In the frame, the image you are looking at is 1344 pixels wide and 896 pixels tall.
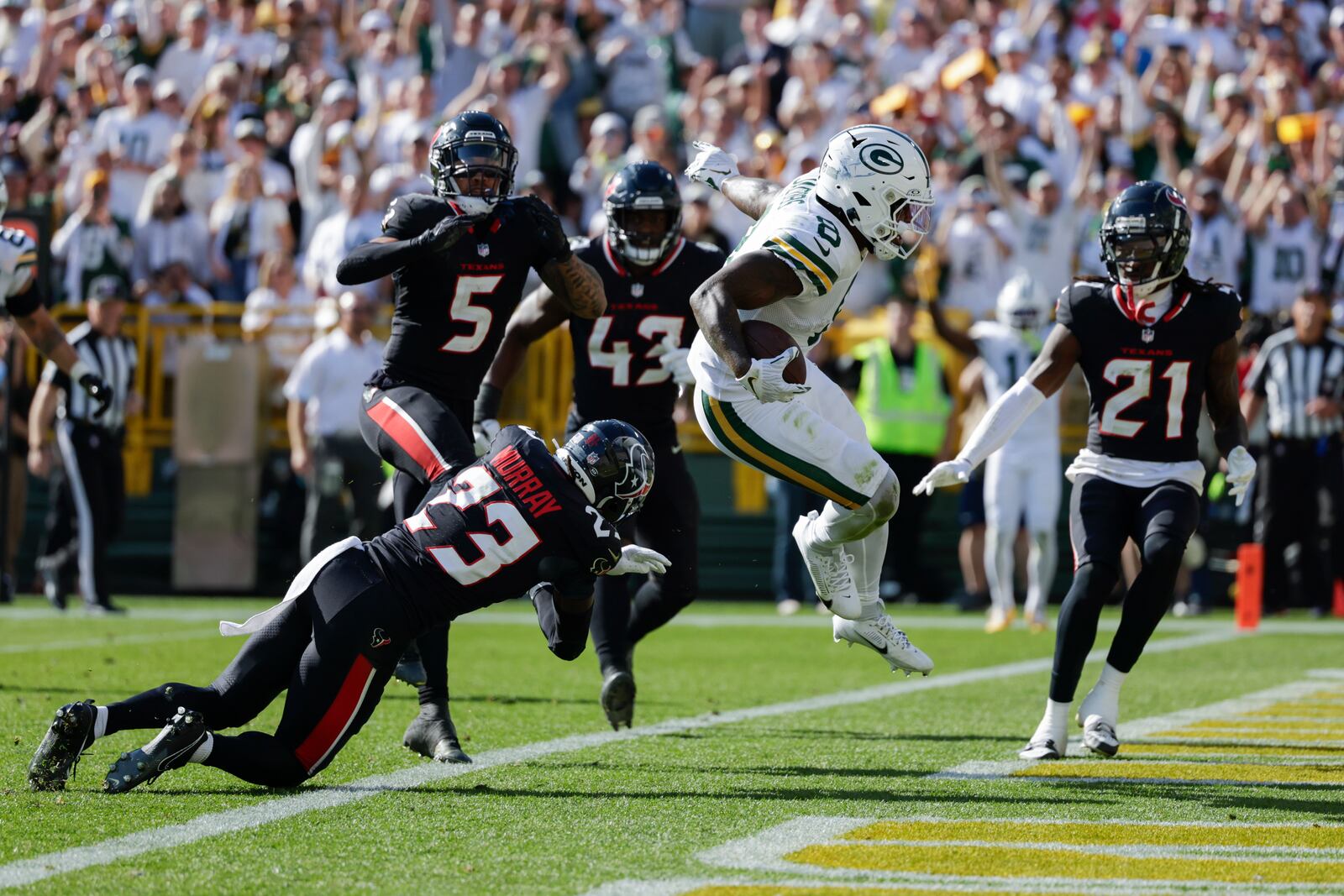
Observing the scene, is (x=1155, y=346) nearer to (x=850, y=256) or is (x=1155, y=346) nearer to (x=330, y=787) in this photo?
(x=850, y=256)

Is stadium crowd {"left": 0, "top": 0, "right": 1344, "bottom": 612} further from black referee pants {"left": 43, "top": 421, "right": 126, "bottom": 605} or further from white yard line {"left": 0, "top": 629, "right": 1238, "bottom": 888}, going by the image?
white yard line {"left": 0, "top": 629, "right": 1238, "bottom": 888}

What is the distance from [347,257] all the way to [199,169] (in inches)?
341

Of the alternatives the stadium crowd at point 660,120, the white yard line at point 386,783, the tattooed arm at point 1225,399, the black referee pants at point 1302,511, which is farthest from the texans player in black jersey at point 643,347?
the black referee pants at point 1302,511

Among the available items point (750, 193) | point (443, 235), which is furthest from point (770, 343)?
point (443, 235)

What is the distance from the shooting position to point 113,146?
14125 millimetres

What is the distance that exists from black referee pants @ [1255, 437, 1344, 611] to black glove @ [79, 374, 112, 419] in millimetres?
8097

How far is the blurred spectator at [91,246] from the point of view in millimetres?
13172

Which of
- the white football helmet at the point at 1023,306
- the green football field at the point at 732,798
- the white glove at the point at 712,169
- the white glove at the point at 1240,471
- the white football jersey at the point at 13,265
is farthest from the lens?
the white football helmet at the point at 1023,306

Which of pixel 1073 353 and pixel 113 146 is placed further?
pixel 113 146

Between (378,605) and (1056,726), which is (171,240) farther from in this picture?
(378,605)

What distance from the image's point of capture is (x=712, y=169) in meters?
6.46

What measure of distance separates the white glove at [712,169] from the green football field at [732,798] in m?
1.83

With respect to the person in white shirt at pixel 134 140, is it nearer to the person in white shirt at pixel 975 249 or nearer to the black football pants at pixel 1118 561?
the person in white shirt at pixel 975 249

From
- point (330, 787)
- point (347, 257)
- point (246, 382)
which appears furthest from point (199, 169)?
point (330, 787)
